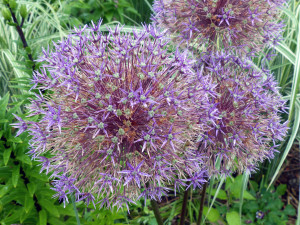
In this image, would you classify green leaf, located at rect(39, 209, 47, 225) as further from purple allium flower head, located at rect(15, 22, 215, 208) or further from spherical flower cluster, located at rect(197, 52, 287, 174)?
spherical flower cluster, located at rect(197, 52, 287, 174)

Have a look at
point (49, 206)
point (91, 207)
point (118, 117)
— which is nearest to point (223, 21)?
point (118, 117)

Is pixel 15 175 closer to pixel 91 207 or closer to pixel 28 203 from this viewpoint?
pixel 28 203

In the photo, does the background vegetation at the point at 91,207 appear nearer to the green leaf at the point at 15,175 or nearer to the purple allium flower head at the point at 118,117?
the green leaf at the point at 15,175

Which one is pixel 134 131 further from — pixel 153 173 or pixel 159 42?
pixel 159 42

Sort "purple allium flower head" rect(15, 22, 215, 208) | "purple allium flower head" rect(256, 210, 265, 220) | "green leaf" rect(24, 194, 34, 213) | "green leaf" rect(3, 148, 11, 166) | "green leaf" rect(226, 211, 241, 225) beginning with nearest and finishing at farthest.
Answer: "purple allium flower head" rect(15, 22, 215, 208) → "green leaf" rect(3, 148, 11, 166) → "green leaf" rect(24, 194, 34, 213) → "green leaf" rect(226, 211, 241, 225) → "purple allium flower head" rect(256, 210, 265, 220)

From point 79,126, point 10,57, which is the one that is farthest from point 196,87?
point 10,57

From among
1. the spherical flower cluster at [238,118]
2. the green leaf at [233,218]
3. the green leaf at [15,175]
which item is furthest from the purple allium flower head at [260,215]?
the green leaf at [15,175]

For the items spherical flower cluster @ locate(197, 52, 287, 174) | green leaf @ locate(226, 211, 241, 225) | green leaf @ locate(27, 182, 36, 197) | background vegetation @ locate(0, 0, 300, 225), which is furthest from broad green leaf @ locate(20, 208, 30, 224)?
green leaf @ locate(226, 211, 241, 225)
